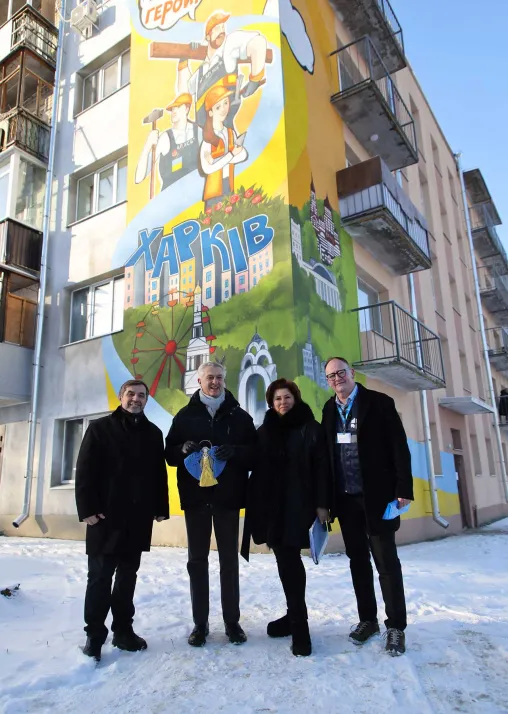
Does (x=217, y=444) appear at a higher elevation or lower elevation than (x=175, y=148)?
lower

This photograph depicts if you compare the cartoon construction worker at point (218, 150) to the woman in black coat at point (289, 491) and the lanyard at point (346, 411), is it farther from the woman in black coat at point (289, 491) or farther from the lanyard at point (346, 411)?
the woman in black coat at point (289, 491)

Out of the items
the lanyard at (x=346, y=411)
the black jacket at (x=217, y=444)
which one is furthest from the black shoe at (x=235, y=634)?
the lanyard at (x=346, y=411)

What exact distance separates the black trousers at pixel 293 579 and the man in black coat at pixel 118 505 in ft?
2.96

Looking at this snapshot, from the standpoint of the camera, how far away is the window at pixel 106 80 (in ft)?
43.3

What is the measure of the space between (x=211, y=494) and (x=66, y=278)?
32.8 ft

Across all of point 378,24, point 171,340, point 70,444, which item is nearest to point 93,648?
point 171,340

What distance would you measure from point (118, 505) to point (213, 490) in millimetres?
658

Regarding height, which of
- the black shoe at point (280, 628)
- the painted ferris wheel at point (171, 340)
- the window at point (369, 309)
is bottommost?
the black shoe at point (280, 628)

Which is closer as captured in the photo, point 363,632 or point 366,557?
point 363,632

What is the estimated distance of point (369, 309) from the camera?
472 inches

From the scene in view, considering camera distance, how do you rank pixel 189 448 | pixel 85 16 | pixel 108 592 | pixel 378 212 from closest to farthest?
pixel 108 592 → pixel 189 448 → pixel 378 212 → pixel 85 16

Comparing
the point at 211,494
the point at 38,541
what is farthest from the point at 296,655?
the point at 38,541

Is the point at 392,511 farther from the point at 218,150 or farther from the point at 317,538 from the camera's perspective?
the point at 218,150

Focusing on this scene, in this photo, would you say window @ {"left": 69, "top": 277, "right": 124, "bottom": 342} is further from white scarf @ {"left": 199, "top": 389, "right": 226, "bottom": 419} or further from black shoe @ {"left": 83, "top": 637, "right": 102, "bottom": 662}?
black shoe @ {"left": 83, "top": 637, "right": 102, "bottom": 662}
